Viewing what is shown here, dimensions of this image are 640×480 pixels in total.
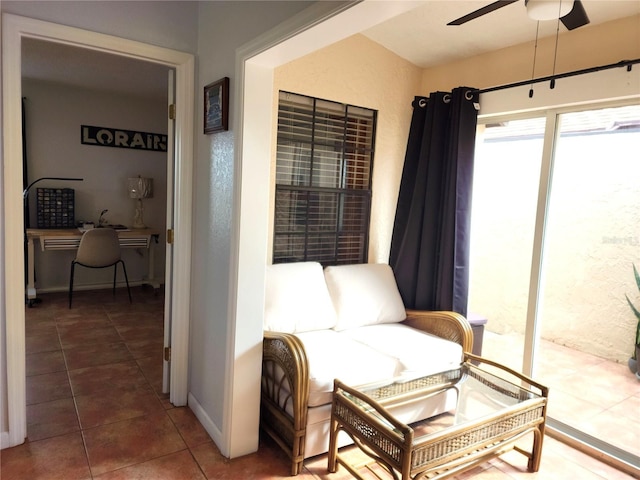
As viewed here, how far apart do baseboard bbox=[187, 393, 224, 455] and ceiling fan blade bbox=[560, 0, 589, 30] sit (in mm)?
2514

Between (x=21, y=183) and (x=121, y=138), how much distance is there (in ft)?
11.5

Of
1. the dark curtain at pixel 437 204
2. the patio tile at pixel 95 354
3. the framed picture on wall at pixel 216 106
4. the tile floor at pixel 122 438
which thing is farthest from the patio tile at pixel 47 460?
the dark curtain at pixel 437 204

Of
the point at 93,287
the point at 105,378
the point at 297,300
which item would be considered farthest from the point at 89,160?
the point at 297,300

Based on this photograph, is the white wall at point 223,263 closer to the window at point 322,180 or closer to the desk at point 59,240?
the window at point 322,180

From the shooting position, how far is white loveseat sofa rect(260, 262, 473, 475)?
211 centimetres

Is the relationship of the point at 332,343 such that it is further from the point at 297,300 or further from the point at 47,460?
the point at 47,460

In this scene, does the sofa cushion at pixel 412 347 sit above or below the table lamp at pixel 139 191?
below

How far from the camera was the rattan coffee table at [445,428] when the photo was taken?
176 cm

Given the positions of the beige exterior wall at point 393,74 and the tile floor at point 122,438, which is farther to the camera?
the beige exterior wall at point 393,74

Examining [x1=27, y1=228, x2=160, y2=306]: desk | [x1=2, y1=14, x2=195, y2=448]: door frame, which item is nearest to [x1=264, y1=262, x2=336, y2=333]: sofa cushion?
[x1=2, y1=14, x2=195, y2=448]: door frame

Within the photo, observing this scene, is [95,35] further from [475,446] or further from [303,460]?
[475,446]

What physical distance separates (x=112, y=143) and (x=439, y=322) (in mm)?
4296

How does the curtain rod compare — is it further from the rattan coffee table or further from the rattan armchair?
the rattan armchair

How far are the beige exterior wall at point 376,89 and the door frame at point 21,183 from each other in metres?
0.61
